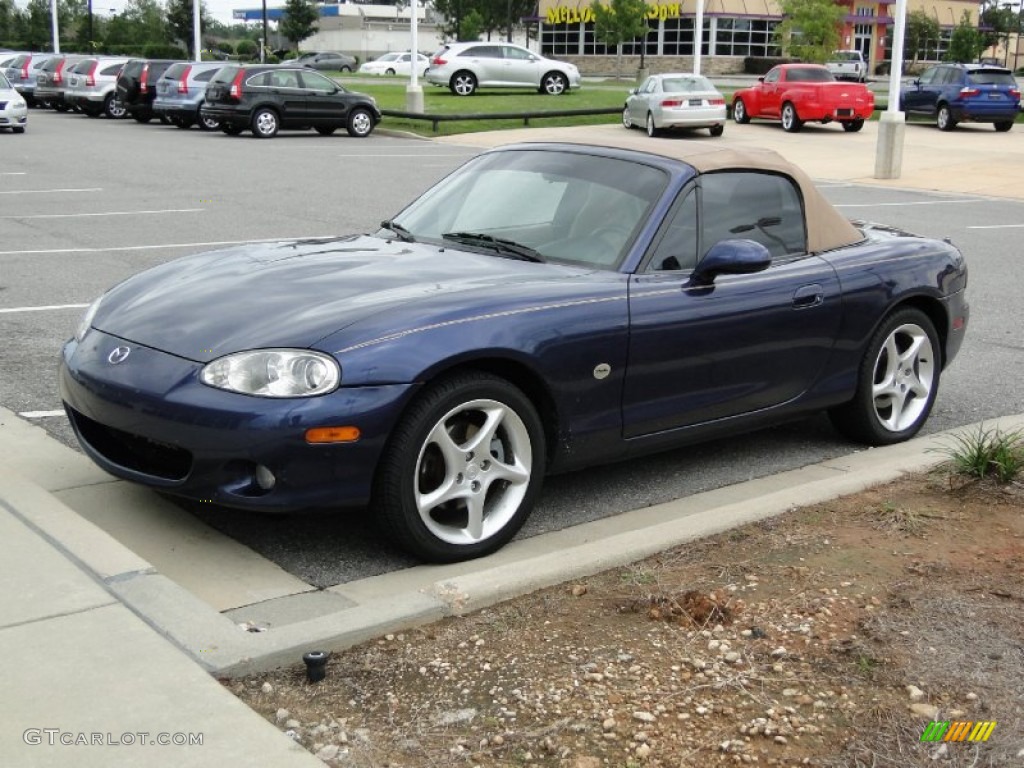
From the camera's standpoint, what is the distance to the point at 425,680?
367 cm

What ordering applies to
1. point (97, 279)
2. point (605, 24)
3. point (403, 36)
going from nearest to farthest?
point (97, 279) < point (605, 24) < point (403, 36)

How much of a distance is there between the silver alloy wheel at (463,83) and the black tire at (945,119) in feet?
48.2

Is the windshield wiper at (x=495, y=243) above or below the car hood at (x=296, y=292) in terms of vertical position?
above

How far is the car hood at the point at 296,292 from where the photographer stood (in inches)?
182

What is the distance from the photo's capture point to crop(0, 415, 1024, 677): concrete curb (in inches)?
149

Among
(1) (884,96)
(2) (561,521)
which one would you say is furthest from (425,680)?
(1) (884,96)

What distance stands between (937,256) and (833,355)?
1.02 meters

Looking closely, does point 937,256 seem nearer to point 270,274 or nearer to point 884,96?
point 270,274

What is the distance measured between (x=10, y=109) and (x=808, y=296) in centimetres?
2682

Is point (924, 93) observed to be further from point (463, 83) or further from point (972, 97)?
point (463, 83)

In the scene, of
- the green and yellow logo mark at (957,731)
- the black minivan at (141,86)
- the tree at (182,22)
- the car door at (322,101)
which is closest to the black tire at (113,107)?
the black minivan at (141,86)

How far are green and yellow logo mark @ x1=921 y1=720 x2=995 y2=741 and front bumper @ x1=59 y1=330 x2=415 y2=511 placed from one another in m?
1.99

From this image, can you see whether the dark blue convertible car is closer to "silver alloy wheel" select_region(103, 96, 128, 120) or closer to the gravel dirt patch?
the gravel dirt patch

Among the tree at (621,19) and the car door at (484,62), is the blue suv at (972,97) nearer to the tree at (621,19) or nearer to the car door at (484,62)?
the car door at (484,62)
